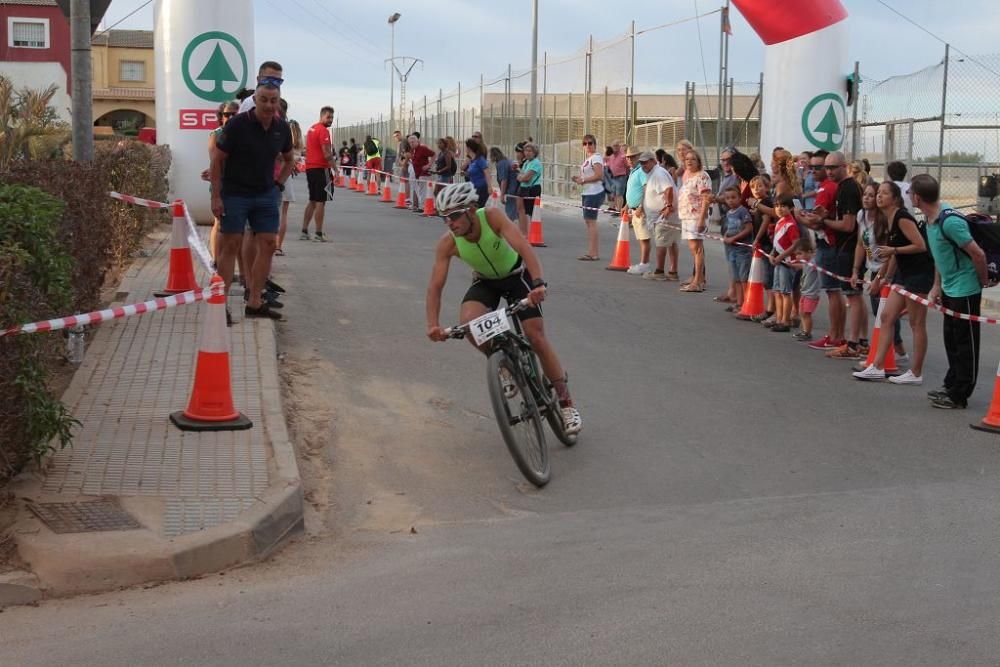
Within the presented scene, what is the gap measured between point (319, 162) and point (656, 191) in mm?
5270

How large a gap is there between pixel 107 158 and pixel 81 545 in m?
8.68

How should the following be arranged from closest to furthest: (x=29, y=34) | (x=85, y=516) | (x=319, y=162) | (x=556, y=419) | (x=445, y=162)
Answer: (x=85, y=516)
(x=556, y=419)
(x=319, y=162)
(x=445, y=162)
(x=29, y=34)

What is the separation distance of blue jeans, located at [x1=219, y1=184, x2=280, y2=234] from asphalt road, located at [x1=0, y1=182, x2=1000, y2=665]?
106 cm

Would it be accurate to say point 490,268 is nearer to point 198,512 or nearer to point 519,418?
point 519,418

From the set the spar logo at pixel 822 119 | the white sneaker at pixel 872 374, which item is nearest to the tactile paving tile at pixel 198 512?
the white sneaker at pixel 872 374

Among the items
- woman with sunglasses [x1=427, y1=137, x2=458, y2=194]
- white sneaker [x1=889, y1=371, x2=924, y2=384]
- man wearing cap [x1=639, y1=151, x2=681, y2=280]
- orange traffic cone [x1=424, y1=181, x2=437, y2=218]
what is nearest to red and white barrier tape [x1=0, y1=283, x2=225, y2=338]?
white sneaker [x1=889, y1=371, x2=924, y2=384]

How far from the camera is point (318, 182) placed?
18219mm

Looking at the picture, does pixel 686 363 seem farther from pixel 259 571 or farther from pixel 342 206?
pixel 342 206

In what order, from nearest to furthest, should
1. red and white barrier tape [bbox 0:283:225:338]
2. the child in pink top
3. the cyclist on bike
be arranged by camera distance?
red and white barrier tape [bbox 0:283:225:338] → the cyclist on bike → the child in pink top

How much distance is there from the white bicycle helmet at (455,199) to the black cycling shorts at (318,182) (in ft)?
36.2

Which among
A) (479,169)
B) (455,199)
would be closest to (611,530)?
(455,199)

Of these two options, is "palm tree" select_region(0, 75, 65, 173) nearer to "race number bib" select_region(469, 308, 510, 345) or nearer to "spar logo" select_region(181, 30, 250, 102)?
"spar logo" select_region(181, 30, 250, 102)

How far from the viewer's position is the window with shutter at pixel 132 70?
273ft

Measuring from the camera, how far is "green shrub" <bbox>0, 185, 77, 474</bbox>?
18.3 feet
